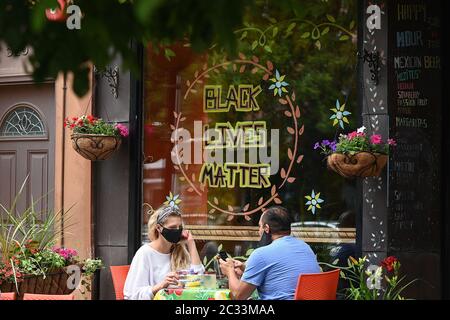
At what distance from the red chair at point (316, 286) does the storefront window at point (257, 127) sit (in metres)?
1.32

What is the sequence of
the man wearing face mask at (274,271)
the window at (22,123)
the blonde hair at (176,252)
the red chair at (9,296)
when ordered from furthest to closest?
the window at (22,123), the blonde hair at (176,252), the red chair at (9,296), the man wearing face mask at (274,271)

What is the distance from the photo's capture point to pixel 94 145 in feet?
30.1

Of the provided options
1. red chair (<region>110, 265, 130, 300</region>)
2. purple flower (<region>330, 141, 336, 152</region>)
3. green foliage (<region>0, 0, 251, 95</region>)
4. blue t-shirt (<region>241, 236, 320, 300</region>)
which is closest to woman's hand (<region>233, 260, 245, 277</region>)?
blue t-shirt (<region>241, 236, 320, 300</region>)

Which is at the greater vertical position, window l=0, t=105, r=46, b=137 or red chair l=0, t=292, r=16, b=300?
window l=0, t=105, r=46, b=137

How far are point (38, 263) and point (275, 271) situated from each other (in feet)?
8.57

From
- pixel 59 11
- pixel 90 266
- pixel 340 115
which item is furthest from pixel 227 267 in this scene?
pixel 59 11

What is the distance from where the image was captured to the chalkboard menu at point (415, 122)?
8688 mm

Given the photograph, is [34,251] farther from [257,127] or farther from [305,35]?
[305,35]

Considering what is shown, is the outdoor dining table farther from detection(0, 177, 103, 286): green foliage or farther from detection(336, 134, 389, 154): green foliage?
detection(0, 177, 103, 286): green foliage

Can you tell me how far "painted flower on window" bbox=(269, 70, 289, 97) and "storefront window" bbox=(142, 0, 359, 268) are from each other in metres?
0.01

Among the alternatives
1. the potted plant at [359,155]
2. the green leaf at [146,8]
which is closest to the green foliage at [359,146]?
the potted plant at [359,155]

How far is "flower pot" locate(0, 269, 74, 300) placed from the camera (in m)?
8.60

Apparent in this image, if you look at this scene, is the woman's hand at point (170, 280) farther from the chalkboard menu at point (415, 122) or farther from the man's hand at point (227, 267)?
the chalkboard menu at point (415, 122)
